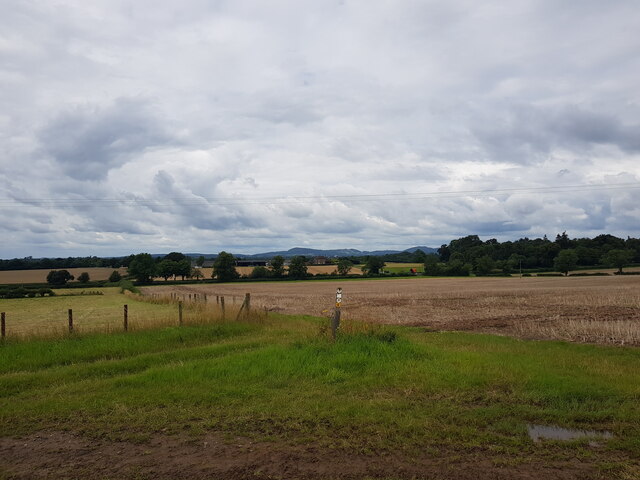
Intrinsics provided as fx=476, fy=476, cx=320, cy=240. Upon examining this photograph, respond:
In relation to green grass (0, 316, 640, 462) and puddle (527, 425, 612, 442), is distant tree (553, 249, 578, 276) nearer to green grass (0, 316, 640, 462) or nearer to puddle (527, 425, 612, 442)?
green grass (0, 316, 640, 462)

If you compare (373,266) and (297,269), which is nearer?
(297,269)

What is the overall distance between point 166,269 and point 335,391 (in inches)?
4753

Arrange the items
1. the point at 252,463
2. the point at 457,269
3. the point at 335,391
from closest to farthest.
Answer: the point at 252,463, the point at 335,391, the point at 457,269

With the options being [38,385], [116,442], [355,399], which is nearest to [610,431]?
[355,399]

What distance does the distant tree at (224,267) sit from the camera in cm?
12312

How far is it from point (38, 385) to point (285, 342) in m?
6.65

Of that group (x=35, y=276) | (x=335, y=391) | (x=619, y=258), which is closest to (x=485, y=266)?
(x=619, y=258)

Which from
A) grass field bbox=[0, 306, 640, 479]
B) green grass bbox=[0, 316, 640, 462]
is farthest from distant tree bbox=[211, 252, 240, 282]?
grass field bbox=[0, 306, 640, 479]

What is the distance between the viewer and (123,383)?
33.7ft

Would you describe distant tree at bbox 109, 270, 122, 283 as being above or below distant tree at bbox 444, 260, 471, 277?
above

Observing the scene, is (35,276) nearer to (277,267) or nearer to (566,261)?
(277,267)

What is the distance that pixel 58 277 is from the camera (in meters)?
105

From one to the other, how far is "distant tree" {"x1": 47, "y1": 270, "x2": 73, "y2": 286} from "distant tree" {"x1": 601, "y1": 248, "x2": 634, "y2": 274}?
423 feet

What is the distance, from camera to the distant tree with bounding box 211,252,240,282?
404ft
